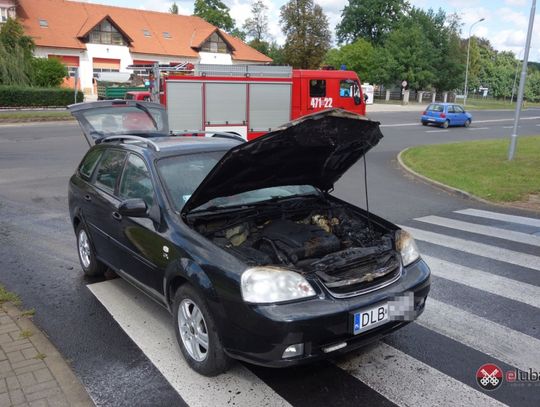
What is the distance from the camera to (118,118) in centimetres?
883

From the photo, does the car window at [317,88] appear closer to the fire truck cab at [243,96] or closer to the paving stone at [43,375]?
the fire truck cab at [243,96]

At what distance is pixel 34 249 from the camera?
6.54 meters

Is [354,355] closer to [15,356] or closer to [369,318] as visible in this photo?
[369,318]

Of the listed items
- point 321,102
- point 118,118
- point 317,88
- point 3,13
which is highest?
point 3,13

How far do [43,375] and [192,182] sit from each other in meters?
1.88

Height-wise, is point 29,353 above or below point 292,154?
below

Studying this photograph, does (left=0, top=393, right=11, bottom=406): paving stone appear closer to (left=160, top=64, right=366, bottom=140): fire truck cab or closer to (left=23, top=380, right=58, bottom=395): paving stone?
(left=23, top=380, right=58, bottom=395): paving stone

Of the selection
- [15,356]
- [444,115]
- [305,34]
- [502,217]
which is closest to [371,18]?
[305,34]

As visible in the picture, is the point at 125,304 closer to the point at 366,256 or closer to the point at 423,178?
the point at 366,256

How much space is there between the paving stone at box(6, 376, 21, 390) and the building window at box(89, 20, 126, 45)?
2040 inches

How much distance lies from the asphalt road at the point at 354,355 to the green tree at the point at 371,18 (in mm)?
78466

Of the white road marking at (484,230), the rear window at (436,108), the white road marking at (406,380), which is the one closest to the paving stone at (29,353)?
the white road marking at (406,380)

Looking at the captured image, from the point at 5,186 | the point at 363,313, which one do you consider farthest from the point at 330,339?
the point at 5,186

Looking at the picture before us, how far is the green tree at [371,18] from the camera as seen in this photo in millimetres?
79688
